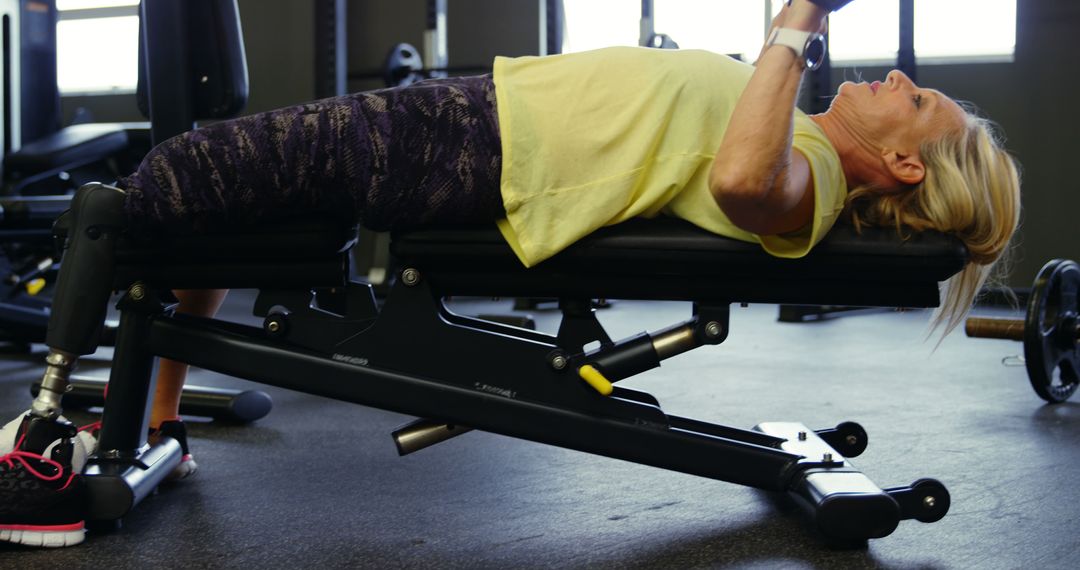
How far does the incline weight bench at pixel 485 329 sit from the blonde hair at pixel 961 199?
4 cm

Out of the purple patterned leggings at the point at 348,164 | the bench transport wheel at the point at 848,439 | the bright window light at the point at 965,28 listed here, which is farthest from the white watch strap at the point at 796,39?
the bright window light at the point at 965,28

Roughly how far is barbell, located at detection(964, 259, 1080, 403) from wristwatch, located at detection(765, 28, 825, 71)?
4.24 feet

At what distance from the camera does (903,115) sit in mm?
1276

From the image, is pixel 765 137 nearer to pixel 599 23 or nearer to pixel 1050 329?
pixel 1050 329

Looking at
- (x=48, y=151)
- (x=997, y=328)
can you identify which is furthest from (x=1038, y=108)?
(x=48, y=151)

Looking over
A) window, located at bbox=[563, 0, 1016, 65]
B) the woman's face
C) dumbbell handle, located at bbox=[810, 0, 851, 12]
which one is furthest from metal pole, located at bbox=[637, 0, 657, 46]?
dumbbell handle, located at bbox=[810, 0, 851, 12]

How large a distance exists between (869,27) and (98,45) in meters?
4.47

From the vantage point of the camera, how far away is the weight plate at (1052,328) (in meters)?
2.11

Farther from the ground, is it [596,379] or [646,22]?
[646,22]

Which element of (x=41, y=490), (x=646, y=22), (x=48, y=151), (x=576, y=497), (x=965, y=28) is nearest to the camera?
(x=41, y=490)

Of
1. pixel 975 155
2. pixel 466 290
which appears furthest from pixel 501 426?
pixel 975 155

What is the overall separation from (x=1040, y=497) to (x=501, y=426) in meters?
0.83

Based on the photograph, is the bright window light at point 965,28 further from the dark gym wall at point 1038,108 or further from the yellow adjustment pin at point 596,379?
the yellow adjustment pin at point 596,379

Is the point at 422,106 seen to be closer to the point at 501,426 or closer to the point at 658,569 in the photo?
the point at 501,426
